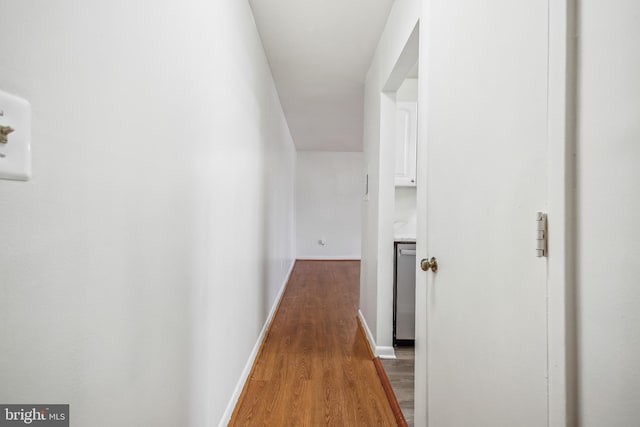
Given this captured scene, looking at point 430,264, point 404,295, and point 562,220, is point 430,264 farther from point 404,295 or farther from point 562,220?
point 404,295

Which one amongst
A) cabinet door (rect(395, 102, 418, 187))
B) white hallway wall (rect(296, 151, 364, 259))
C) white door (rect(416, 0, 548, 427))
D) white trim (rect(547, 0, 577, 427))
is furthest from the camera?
A: white hallway wall (rect(296, 151, 364, 259))

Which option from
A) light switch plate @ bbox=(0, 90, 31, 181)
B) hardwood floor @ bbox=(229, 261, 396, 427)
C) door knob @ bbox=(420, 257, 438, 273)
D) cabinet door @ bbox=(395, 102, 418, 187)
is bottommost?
hardwood floor @ bbox=(229, 261, 396, 427)

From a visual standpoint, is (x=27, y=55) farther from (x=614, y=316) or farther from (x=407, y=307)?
(x=407, y=307)

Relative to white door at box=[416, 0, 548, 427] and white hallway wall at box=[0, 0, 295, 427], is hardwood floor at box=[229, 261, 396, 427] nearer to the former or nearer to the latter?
white hallway wall at box=[0, 0, 295, 427]

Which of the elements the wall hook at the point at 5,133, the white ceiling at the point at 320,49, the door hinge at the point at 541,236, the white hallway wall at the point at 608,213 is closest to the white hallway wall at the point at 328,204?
the white ceiling at the point at 320,49

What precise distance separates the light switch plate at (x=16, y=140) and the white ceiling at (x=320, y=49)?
2137 millimetres

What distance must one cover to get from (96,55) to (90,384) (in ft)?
2.10

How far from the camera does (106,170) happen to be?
716 millimetres

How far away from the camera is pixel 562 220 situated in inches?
26.8

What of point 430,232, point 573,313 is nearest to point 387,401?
point 430,232

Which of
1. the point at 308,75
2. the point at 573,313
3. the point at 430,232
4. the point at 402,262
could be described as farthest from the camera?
the point at 308,75

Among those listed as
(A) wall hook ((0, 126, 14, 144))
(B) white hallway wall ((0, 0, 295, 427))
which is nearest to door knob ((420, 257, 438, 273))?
(B) white hallway wall ((0, 0, 295, 427))

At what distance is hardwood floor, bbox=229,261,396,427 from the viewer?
1.85 metres

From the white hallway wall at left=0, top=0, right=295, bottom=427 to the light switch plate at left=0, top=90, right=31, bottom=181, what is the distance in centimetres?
2
